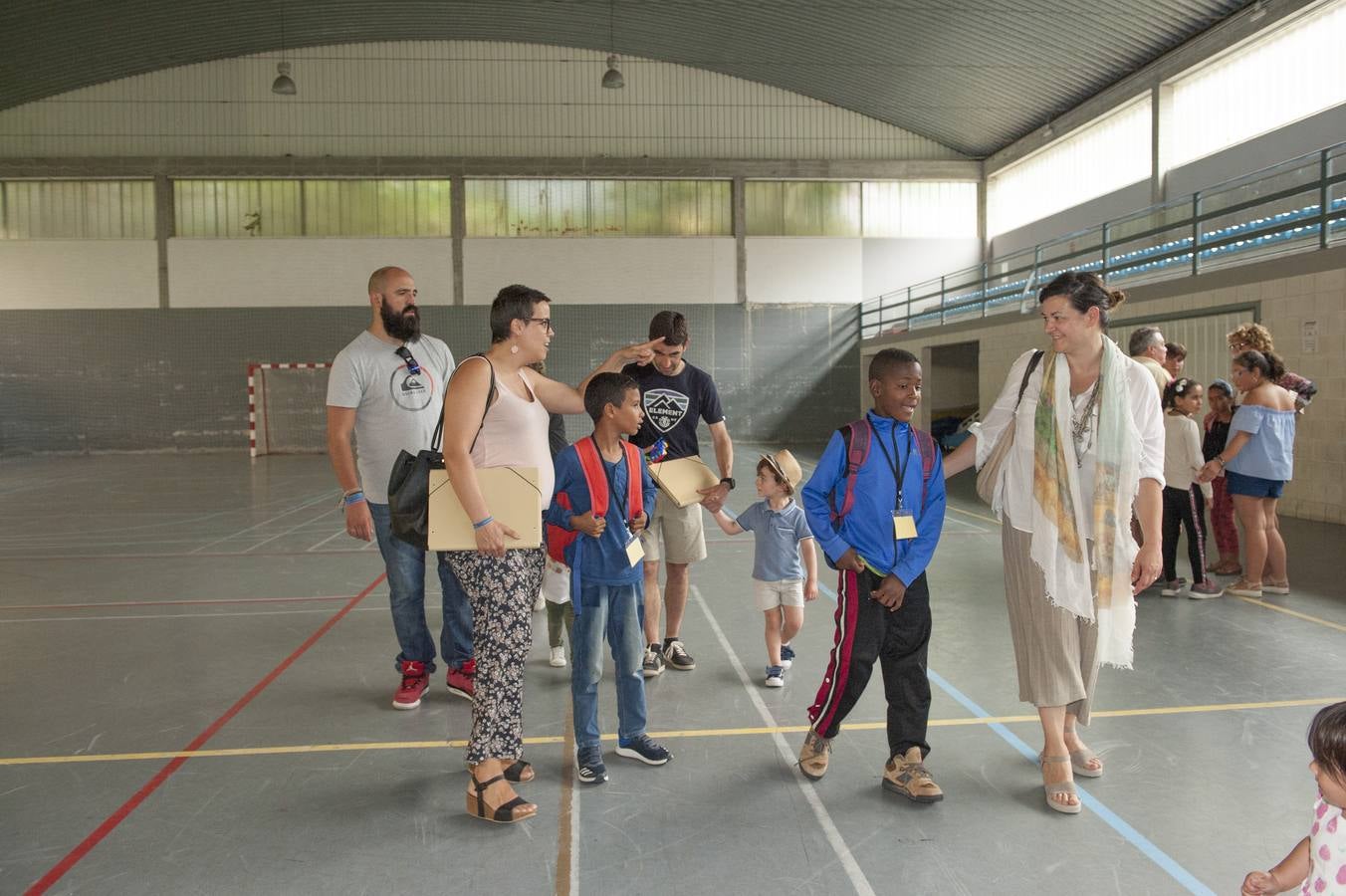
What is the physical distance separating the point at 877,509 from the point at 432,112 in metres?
21.1

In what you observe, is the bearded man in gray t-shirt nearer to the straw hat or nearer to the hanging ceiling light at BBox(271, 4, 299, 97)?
the straw hat

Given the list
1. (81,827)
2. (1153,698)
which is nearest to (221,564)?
(81,827)

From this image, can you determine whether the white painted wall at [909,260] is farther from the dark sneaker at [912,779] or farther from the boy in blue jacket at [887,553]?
→ the dark sneaker at [912,779]

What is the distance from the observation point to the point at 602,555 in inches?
127

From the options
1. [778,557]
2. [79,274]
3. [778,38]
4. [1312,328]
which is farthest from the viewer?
[79,274]

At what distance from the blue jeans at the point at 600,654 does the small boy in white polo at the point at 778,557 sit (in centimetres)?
93

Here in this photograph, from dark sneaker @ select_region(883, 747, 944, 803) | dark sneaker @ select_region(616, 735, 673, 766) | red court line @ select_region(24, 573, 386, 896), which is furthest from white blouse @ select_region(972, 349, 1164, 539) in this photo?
red court line @ select_region(24, 573, 386, 896)

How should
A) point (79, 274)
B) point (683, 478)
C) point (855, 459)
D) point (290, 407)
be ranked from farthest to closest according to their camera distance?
1. point (290, 407)
2. point (79, 274)
3. point (683, 478)
4. point (855, 459)

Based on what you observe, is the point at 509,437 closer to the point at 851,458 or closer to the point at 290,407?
the point at 851,458

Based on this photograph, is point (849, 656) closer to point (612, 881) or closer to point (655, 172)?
point (612, 881)

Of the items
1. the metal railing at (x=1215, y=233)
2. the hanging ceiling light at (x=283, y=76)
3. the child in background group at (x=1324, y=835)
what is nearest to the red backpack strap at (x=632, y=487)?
the child in background group at (x=1324, y=835)

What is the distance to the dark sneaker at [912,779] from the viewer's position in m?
3.00

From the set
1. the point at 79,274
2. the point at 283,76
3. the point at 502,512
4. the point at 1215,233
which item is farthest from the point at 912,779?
the point at 79,274

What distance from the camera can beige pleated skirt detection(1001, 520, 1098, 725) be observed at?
9.84ft
